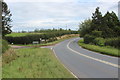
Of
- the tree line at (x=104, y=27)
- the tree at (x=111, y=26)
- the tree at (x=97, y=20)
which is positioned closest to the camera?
the tree line at (x=104, y=27)

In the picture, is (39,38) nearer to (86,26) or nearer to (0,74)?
(86,26)

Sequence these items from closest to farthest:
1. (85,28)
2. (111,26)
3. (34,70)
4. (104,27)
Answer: (34,70)
(104,27)
(111,26)
(85,28)

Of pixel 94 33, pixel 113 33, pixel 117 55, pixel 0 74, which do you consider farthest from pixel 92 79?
pixel 113 33

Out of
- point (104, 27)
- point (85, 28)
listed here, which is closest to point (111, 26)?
point (104, 27)

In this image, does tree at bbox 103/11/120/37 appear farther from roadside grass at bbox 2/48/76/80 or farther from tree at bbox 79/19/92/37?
roadside grass at bbox 2/48/76/80

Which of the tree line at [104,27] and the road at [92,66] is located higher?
the tree line at [104,27]

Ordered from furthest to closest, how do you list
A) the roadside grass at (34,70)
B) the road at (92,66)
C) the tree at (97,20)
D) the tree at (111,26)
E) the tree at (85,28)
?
the tree at (85,28) → the tree at (97,20) → the tree at (111,26) → the road at (92,66) → the roadside grass at (34,70)

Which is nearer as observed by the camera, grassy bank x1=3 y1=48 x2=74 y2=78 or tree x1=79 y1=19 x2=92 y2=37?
grassy bank x1=3 y1=48 x2=74 y2=78

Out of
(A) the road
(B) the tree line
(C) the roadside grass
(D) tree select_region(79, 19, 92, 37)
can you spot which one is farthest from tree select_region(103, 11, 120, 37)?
(C) the roadside grass

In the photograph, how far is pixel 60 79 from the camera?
420 inches

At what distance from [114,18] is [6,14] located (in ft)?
120

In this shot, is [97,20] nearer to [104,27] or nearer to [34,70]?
[104,27]

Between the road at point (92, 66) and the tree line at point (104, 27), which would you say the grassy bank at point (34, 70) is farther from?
the tree line at point (104, 27)

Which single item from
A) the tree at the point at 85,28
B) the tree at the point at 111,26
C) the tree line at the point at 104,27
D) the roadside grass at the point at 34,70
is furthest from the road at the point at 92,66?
the tree at the point at 85,28
